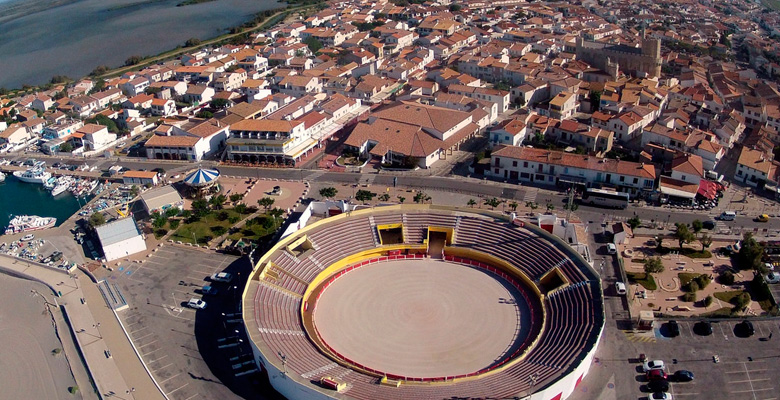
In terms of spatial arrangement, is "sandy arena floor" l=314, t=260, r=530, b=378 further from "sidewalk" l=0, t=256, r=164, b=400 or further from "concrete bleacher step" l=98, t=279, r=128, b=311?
"concrete bleacher step" l=98, t=279, r=128, b=311

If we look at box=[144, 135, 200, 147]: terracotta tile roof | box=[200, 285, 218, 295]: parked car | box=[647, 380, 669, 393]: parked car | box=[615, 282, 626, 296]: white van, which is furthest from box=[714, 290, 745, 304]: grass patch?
box=[144, 135, 200, 147]: terracotta tile roof

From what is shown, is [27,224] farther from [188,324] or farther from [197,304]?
[188,324]

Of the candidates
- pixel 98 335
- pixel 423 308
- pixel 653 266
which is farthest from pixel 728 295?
pixel 98 335

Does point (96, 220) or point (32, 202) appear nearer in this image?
point (96, 220)

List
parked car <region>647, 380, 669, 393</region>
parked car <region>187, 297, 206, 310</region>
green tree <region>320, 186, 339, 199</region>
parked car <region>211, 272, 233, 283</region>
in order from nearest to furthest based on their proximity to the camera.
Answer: parked car <region>647, 380, 669, 393</region>
parked car <region>187, 297, 206, 310</region>
parked car <region>211, 272, 233, 283</region>
green tree <region>320, 186, 339, 199</region>

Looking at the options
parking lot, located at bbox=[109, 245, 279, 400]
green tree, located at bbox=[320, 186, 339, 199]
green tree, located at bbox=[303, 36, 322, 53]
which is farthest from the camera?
green tree, located at bbox=[303, 36, 322, 53]

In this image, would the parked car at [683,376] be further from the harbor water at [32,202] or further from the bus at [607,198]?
the harbor water at [32,202]
